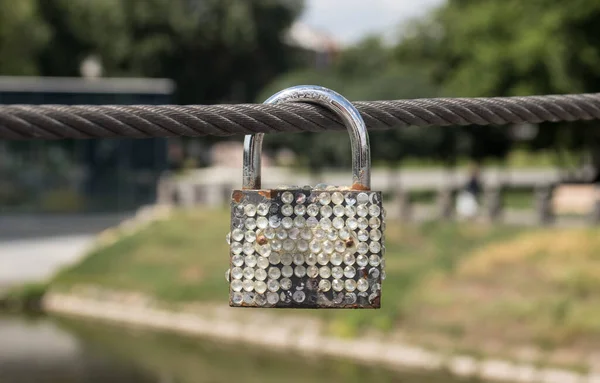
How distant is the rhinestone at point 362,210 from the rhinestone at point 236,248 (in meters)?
0.20

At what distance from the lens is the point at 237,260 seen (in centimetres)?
159

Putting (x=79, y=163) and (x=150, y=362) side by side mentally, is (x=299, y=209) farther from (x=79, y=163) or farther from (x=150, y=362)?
(x=79, y=163)

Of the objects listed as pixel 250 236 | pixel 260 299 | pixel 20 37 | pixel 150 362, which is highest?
pixel 20 37

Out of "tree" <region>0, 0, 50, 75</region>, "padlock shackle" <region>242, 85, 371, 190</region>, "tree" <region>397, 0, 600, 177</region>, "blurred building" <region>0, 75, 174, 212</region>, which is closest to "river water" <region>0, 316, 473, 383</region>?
"blurred building" <region>0, 75, 174, 212</region>

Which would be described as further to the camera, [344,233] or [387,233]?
[387,233]

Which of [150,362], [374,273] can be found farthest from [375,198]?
[150,362]

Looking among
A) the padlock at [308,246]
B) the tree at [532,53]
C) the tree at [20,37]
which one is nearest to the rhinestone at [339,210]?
the padlock at [308,246]

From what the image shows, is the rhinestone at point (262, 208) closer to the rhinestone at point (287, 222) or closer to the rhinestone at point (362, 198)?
the rhinestone at point (287, 222)

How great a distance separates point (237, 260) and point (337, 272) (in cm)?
17

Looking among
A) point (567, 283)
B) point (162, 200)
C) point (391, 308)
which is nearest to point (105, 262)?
point (162, 200)

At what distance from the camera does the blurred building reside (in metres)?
26.0

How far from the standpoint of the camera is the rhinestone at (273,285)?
1.59 metres

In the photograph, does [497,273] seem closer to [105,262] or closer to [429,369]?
[429,369]

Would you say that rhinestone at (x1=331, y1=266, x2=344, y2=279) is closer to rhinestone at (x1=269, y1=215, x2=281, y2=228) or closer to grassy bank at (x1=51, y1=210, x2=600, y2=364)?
rhinestone at (x1=269, y1=215, x2=281, y2=228)
